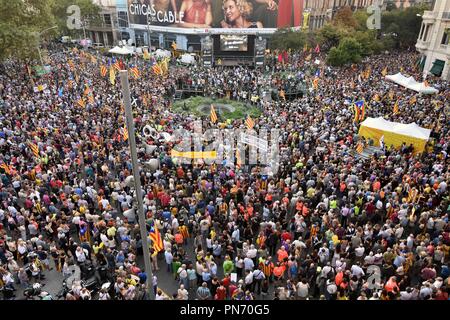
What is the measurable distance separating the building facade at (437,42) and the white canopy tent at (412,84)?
34.4 feet

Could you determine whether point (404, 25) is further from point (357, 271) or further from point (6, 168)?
point (6, 168)

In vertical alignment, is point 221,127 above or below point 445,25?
below

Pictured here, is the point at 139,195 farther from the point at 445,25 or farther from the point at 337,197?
the point at 445,25

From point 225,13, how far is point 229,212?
3781cm

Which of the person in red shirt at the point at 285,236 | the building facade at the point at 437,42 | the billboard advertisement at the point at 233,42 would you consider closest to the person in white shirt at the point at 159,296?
the person in red shirt at the point at 285,236

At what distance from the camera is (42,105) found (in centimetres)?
2323

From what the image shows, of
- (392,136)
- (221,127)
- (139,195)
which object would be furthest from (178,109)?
(139,195)

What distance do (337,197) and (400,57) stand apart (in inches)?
1498

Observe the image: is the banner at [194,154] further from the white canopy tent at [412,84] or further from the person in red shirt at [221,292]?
the white canopy tent at [412,84]

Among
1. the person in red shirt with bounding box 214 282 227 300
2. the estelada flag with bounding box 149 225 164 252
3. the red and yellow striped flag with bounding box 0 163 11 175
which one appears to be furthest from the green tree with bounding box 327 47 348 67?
the person in red shirt with bounding box 214 282 227 300

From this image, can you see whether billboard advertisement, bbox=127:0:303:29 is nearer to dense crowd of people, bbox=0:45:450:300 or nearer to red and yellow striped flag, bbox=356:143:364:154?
dense crowd of people, bbox=0:45:450:300

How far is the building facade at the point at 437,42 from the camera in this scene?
3694 centimetres

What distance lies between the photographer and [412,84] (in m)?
26.9

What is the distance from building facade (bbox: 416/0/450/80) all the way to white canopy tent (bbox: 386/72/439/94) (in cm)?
1049
